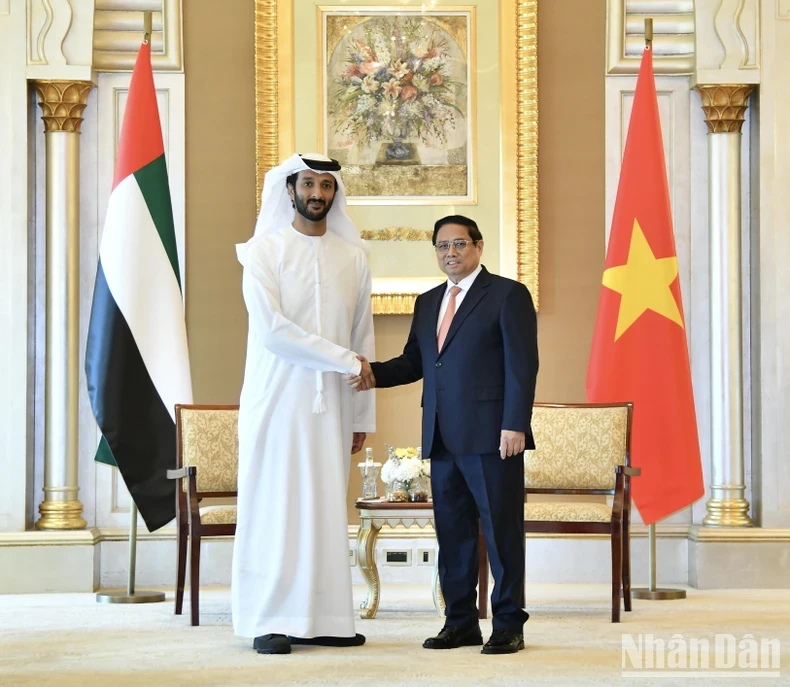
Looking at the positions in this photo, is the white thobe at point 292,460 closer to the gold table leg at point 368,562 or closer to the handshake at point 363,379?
the handshake at point 363,379

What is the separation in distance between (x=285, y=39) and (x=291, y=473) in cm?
325

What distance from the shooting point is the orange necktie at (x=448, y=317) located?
4574 mm

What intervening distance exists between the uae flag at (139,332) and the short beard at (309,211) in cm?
173

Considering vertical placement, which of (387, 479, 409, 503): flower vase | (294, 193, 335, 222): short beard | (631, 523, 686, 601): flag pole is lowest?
(631, 523, 686, 601): flag pole

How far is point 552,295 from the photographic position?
6828mm

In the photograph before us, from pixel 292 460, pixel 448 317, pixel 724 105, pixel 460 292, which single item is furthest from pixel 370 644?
pixel 724 105

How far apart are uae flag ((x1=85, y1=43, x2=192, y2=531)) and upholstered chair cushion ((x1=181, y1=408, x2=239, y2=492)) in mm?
347

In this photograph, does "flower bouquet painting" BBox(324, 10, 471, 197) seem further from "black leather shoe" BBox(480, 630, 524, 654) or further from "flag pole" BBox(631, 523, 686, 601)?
"black leather shoe" BBox(480, 630, 524, 654)

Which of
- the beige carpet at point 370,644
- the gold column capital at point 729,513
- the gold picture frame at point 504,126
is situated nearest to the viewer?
the beige carpet at point 370,644

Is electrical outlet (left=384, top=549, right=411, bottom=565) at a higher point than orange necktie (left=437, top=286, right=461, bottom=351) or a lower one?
lower

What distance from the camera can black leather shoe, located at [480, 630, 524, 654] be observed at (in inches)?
170

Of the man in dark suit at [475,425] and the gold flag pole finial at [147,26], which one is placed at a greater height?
the gold flag pole finial at [147,26]

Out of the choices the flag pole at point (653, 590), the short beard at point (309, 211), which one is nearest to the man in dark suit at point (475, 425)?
the short beard at point (309, 211)

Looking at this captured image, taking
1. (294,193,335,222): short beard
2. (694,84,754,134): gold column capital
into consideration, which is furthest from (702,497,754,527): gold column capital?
(294,193,335,222): short beard
